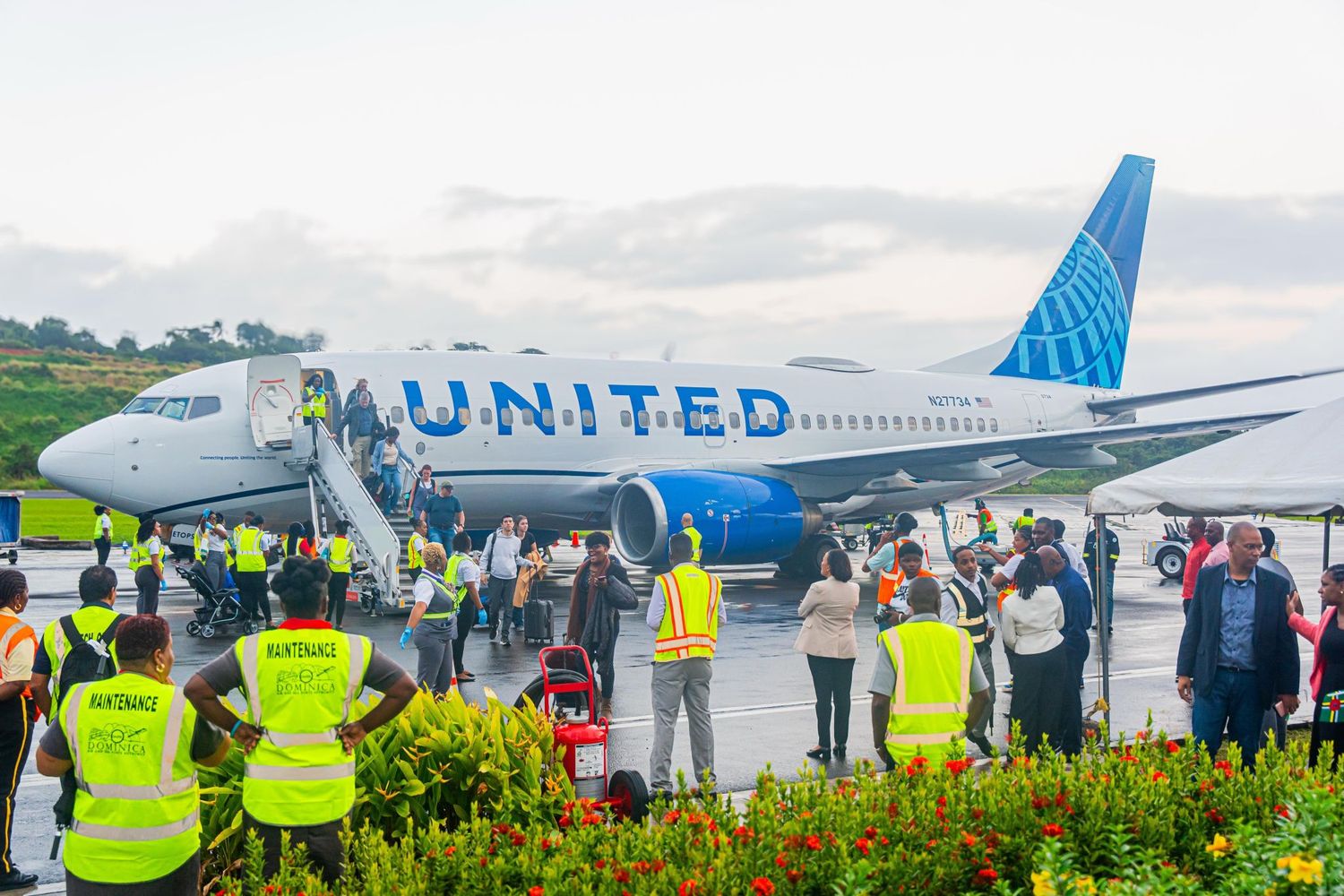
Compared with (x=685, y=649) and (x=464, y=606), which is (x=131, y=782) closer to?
(x=685, y=649)

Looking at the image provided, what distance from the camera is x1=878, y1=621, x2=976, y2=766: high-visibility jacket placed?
6.38 metres

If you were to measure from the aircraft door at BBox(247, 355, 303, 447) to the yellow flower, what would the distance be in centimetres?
1738

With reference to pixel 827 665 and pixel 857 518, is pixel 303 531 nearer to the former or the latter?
pixel 827 665

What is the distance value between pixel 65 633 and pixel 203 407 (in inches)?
515

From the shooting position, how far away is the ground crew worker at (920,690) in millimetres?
6383

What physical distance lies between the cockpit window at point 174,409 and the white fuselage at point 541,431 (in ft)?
0.52

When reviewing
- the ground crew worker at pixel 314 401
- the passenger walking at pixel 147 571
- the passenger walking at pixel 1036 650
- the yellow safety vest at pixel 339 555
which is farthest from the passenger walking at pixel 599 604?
the ground crew worker at pixel 314 401

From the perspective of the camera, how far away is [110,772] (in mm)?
4527

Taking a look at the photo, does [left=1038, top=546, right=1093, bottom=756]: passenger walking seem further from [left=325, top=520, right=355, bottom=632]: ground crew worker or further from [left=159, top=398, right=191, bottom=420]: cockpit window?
[left=159, top=398, right=191, bottom=420]: cockpit window

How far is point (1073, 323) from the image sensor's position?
30.6 metres

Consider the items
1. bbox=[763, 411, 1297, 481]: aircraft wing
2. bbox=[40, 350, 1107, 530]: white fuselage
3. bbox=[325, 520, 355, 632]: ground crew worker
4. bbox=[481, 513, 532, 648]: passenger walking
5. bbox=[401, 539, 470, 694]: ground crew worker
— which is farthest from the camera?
bbox=[763, 411, 1297, 481]: aircraft wing

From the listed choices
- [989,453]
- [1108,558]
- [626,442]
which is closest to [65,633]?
[1108,558]

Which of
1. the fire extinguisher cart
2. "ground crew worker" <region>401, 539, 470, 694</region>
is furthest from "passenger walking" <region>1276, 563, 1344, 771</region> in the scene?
"ground crew worker" <region>401, 539, 470, 694</region>

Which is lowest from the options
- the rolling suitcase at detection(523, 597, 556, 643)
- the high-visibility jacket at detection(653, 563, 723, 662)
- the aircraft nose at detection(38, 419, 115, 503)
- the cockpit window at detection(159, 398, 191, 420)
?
the rolling suitcase at detection(523, 597, 556, 643)
